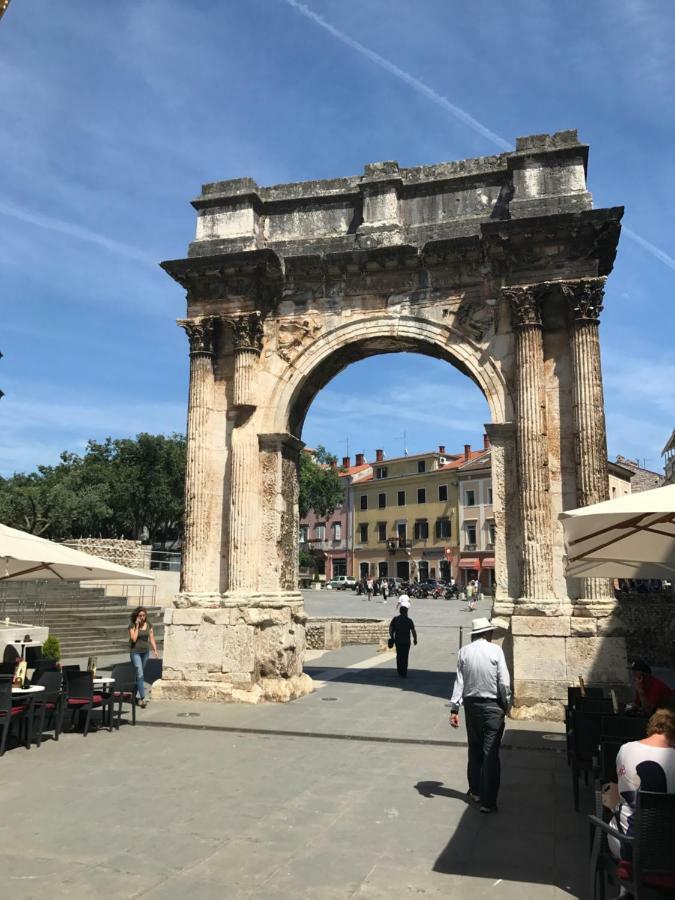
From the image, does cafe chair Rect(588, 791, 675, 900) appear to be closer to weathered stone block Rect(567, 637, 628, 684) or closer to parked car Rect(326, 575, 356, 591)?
weathered stone block Rect(567, 637, 628, 684)

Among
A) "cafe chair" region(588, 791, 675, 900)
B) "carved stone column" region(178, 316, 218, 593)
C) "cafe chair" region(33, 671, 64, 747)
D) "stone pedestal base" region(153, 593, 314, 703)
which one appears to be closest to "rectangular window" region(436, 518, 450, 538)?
"stone pedestal base" region(153, 593, 314, 703)

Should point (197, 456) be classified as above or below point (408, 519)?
below

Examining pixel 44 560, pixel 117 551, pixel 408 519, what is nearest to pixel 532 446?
pixel 44 560

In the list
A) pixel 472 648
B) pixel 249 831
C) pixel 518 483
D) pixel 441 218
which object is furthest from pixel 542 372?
pixel 249 831

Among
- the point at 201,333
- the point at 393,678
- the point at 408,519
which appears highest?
the point at 408,519

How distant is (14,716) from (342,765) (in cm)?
356

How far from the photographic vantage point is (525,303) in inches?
427

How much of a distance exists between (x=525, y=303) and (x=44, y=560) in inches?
292

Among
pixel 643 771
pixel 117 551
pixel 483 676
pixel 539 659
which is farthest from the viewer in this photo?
pixel 117 551

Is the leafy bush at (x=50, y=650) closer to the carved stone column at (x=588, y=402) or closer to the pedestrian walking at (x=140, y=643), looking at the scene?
the pedestrian walking at (x=140, y=643)

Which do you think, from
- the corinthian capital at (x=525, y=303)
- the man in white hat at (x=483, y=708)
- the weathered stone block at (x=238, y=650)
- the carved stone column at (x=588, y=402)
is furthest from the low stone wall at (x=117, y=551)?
the man in white hat at (x=483, y=708)

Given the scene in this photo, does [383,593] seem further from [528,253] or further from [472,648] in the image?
[472,648]

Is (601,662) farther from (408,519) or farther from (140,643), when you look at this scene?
(408,519)

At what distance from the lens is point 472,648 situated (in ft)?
19.9
